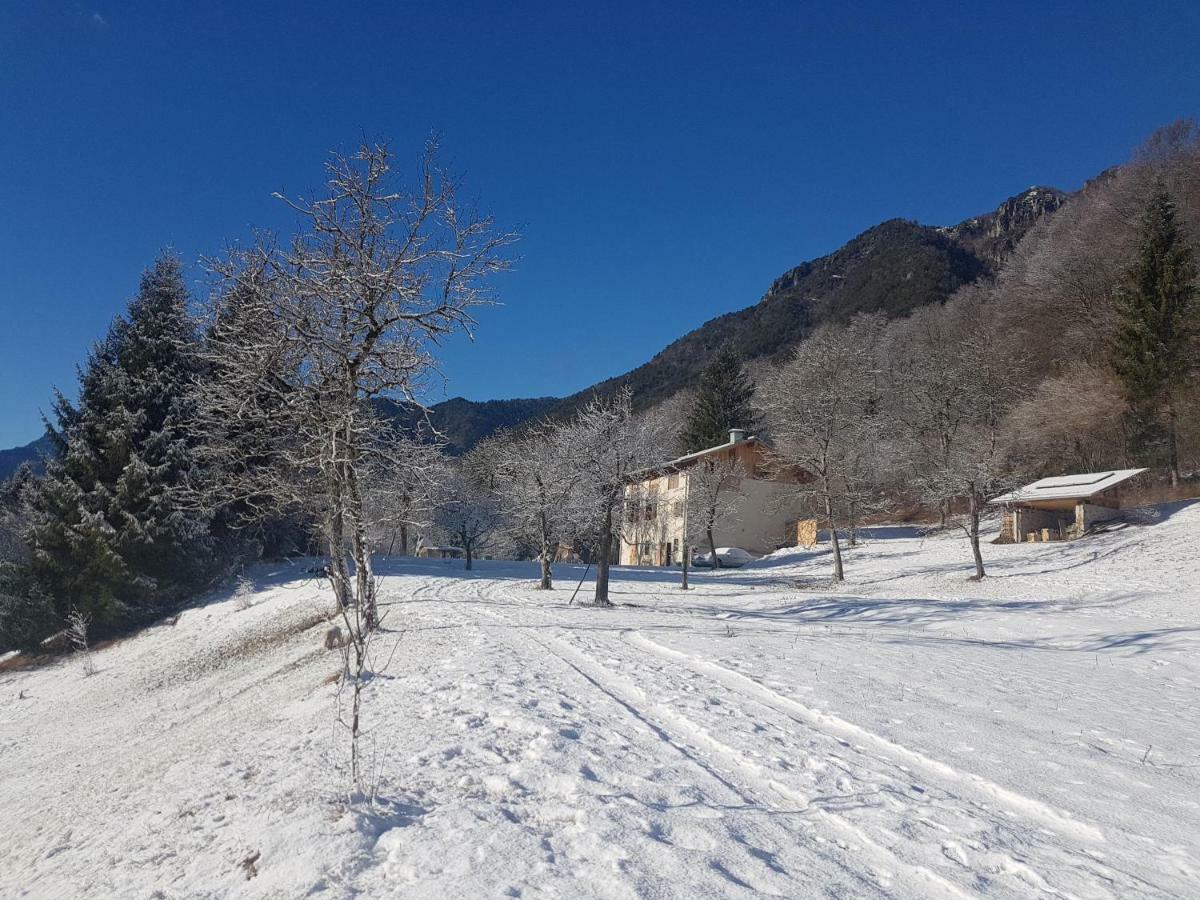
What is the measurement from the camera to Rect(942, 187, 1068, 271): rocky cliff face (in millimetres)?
97938

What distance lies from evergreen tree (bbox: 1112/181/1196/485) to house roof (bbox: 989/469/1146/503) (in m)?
2.59

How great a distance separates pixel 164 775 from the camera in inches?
277

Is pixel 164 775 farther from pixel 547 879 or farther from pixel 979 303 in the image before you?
pixel 979 303

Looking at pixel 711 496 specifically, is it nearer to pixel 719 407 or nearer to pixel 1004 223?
pixel 719 407

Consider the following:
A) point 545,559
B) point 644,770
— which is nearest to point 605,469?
point 545,559

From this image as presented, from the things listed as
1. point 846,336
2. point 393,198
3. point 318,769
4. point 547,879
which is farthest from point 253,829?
point 846,336

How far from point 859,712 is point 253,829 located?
5.49 m

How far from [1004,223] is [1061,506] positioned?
341 ft

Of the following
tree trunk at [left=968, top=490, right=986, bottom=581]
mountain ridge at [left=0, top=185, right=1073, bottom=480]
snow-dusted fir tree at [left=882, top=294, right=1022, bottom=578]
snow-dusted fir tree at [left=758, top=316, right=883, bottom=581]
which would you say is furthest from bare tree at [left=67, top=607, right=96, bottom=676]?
mountain ridge at [left=0, top=185, right=1073, bottom=480]

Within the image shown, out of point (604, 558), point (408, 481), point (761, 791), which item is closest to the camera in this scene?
point (761, 791)

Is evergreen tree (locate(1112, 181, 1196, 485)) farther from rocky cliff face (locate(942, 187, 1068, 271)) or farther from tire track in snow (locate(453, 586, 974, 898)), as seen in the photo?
rocky cliff face (locate(942, 187, 1068, 271))

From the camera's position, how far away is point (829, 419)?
28094 mm

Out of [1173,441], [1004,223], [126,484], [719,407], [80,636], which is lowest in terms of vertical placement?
[80,636]

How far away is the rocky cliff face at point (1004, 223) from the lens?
321 ft
